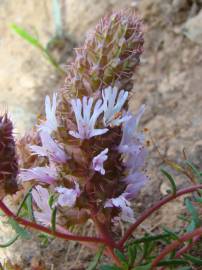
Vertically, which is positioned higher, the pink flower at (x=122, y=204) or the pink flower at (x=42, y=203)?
the pink flower at (x=42, y=203)

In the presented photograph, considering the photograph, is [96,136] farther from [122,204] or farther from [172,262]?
[172,262]

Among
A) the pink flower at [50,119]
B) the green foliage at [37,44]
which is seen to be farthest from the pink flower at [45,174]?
the green foliage at [37,44]

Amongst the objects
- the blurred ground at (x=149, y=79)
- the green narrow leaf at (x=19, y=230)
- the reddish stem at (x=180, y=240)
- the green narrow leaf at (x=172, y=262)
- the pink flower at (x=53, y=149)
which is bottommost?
the green narrow leaf at (x=172, y=262)

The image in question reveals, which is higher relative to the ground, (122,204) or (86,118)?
(86,118)

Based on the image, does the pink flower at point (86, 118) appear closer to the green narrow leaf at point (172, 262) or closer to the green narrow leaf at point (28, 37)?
the green narrow leaf at point (172, 262)

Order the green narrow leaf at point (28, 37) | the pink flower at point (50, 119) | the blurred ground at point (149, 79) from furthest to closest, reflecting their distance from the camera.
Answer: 1. the green narrow leaf at point (28, 37)
2. the blurred ground at point (149, 79)
3. the pink flower at point (50, 119)

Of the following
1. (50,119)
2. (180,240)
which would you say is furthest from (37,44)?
(180,240)

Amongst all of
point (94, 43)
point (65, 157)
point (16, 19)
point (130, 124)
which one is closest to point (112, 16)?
point (94, 43)
